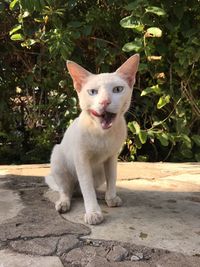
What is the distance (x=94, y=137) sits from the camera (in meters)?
2.31

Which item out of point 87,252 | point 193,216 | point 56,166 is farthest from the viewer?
point 56,166

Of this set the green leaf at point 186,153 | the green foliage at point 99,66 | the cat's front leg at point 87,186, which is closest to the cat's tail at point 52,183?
the cat's front leg at point 87,186

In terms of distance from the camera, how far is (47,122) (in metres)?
4.93

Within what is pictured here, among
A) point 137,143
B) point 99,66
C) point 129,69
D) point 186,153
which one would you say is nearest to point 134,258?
point 129,69

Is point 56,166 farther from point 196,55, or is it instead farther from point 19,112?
point 19,112

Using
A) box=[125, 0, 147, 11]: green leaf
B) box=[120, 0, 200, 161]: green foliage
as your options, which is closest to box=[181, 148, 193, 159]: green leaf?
box=[120, 0, 200, 161]: green foliage

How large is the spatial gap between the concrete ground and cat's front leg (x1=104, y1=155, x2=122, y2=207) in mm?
46

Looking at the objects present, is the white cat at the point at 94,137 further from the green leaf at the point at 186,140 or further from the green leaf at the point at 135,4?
the green leaf at the point at 186,140

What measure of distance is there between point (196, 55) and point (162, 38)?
43 cm

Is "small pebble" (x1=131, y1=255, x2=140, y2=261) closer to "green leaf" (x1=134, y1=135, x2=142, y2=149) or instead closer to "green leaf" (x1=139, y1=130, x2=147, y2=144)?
"green leaf" (x1=139, y1=130, x2=147, y2=144)

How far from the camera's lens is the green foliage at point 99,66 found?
3.84 meters

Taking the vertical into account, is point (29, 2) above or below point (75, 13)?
above

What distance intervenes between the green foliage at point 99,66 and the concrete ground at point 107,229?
4.42 ft

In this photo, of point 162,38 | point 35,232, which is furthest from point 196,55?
point 35,232
